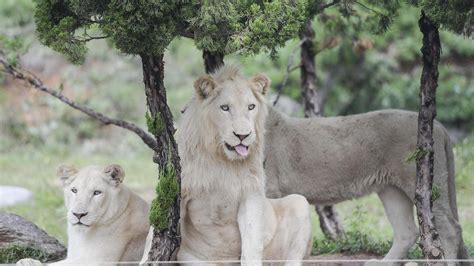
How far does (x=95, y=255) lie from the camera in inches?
229

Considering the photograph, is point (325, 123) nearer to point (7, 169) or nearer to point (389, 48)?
point (7, 169)

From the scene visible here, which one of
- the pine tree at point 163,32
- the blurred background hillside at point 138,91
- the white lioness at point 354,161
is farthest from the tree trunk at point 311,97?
the blurred background hillside at point 138,91

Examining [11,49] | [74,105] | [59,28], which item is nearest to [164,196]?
[59,28]

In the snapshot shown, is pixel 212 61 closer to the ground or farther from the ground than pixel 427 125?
farther from the ground

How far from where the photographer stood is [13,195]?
37.1 ft

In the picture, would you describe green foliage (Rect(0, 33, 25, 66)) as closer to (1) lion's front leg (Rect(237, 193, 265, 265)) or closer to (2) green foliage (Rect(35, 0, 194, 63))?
(2) green foliage (Rect(35, 0, 194, 63))

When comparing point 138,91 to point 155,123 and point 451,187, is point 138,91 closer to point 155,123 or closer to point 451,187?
point 451,187

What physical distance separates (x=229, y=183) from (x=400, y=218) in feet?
6.81

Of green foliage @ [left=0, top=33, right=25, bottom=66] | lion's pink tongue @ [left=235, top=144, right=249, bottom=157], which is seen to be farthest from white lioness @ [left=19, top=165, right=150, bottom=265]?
green foliage @ [left=0, top=33, right=25, bottom=66]

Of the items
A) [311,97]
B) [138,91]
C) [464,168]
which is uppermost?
[138,91]

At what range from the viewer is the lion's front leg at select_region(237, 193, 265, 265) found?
5615 mm

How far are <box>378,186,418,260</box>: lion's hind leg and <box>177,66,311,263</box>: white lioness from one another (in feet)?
4.76

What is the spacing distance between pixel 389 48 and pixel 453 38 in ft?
3.69

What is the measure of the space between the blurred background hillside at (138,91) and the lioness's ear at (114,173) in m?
6.89
